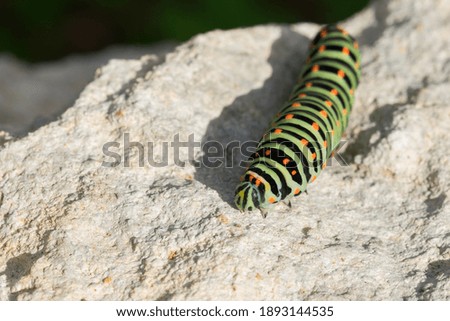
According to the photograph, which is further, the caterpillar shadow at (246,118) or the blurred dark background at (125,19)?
the blurred dark background at (125,19)

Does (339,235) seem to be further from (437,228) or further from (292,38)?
(292,38)

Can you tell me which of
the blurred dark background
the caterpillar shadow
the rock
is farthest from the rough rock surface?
the blurred dark background

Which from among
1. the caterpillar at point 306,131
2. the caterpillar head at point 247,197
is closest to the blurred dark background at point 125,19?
the caterpillar at point 306,131

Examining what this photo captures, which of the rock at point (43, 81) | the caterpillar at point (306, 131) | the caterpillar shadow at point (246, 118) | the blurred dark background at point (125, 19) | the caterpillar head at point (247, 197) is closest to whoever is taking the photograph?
the caterpillar head at point (247, 197)

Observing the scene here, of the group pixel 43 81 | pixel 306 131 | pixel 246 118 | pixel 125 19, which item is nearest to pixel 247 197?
pixel 306 131

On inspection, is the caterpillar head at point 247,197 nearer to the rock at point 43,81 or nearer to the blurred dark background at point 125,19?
the rock at point 43,81

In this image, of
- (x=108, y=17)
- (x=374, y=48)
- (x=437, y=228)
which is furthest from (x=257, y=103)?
(x=108, y=17)

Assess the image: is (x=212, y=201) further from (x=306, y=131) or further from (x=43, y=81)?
(x=43, y=81)
